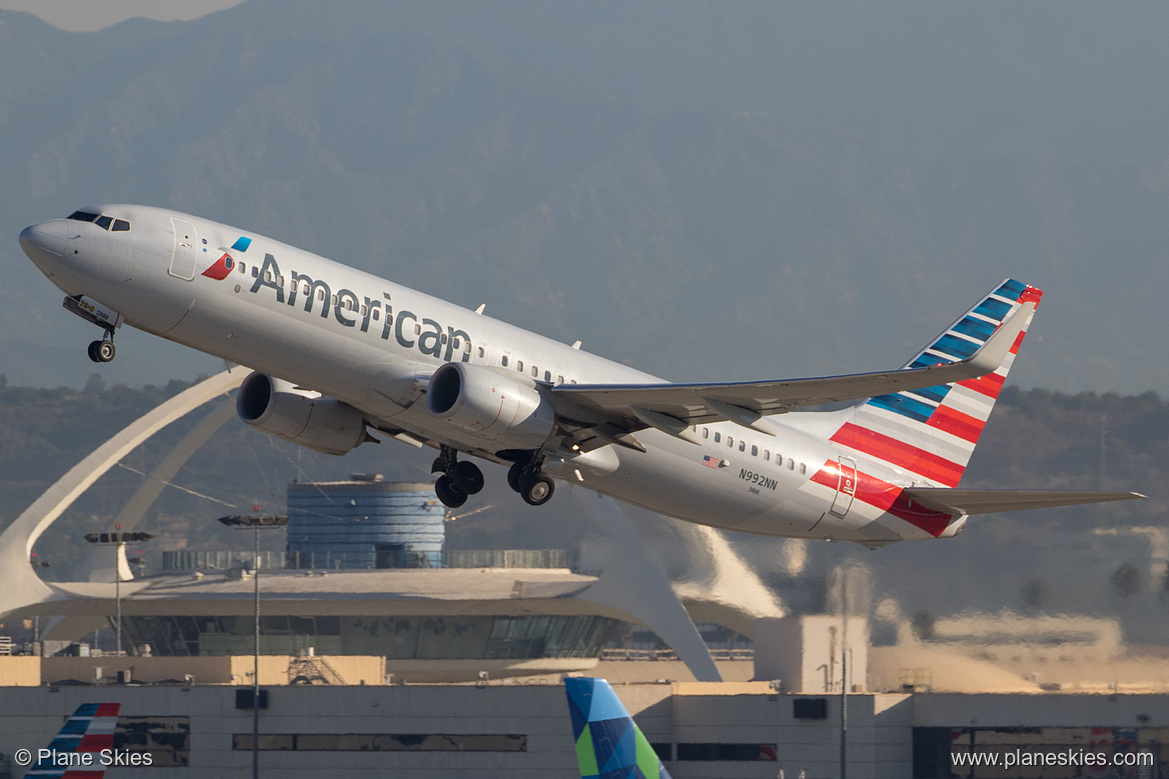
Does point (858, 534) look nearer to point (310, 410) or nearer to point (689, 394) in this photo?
point (689, 394)

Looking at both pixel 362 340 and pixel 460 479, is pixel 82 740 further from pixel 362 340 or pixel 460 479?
pixel 362 340

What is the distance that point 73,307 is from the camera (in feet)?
105

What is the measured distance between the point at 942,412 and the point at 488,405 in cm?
1551

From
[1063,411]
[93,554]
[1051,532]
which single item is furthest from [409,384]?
[1063,411]

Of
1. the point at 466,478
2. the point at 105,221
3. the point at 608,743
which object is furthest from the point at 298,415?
the point at 608,743

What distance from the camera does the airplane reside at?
3175 centimetres

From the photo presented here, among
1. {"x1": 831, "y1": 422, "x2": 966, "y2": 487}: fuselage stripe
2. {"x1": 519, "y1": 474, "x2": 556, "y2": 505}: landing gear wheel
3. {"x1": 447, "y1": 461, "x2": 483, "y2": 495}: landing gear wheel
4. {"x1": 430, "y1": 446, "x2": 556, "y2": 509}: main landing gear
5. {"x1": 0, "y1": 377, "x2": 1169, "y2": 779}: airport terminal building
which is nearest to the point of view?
{"x1": 519, "y1": 474, "x2": 556, "y2": 505}: landing gear wheel

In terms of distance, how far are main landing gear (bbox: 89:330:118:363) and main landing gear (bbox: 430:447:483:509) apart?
838 cm

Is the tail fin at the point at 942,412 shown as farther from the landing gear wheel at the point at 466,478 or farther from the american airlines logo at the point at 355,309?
the american airlines logo at the point at 355,309

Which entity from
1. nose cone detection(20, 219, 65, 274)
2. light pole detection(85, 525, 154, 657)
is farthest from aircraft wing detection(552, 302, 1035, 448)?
light pole detection(85, 525, 154, 657)

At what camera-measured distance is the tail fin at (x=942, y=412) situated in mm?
41781

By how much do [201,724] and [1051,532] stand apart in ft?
105

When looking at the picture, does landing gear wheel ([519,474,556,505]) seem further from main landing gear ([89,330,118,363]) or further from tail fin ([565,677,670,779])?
main landing gear ([89,330,118,363])

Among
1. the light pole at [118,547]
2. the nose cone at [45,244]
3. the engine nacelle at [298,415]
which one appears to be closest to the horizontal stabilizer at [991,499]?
the engine nacelle at [298,415]
